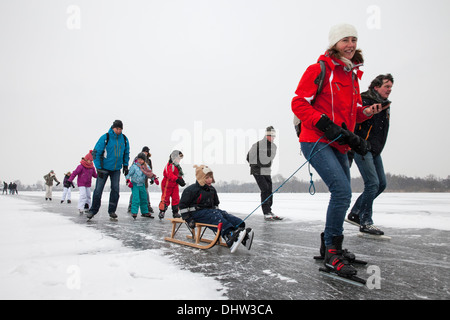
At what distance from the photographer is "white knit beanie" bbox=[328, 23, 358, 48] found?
2771 mm

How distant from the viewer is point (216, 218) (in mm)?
3930

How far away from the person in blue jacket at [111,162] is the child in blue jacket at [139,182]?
2.49 feet

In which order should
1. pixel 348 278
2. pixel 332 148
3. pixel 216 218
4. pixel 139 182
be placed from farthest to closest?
pixel 139 182 < pixel 216 218 < pixel 332 148 < pixel 348 278

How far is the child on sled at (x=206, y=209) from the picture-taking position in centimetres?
372

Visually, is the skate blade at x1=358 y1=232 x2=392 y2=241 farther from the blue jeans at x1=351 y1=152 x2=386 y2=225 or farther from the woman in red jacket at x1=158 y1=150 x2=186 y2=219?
the woman in red jacket at x1=158 y1=150 x2=186 y2=219

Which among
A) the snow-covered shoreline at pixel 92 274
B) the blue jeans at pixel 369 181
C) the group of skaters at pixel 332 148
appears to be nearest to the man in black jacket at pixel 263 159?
the group of skaters at pixel 332 148

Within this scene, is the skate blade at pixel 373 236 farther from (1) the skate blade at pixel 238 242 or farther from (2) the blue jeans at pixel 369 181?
(1) the skate blade at pixel 238 242

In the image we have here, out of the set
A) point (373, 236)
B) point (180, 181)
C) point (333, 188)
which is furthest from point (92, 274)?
point (180, 181)

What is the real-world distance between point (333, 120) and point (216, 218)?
6.43ft

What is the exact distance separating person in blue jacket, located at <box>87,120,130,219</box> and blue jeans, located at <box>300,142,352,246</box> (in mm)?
5257

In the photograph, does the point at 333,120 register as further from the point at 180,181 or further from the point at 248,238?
the point at 180,181

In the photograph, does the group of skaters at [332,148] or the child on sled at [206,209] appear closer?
the group of skaters at [332,148]

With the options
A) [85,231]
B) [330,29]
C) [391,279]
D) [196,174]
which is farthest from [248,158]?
[391,279]

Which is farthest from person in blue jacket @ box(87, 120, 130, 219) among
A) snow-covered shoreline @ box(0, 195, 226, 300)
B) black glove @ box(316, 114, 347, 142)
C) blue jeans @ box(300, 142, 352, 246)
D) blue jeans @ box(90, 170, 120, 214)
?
black glove @ box(316, 114, 347, 142)
